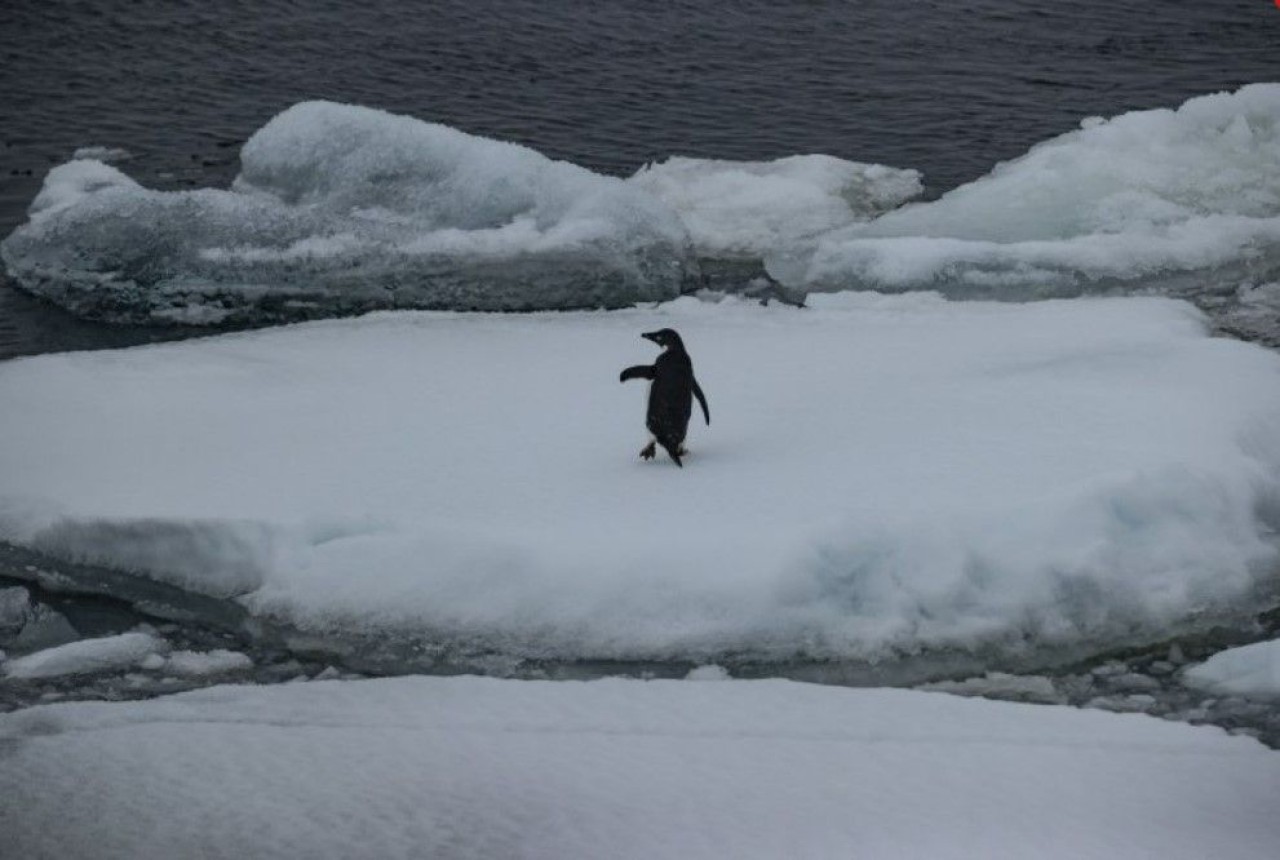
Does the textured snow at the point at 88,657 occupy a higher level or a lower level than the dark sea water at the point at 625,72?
lower

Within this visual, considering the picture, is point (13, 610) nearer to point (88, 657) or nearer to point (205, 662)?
point (88, 657)

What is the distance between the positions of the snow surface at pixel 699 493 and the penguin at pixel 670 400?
148 millimetres

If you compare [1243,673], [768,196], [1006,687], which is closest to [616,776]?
[1006,687]

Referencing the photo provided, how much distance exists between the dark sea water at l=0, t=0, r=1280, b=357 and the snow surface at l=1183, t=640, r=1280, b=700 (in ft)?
25.9

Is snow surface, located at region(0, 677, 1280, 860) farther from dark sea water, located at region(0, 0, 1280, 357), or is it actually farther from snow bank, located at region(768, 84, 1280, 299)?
dark sea water, located at region(0, 0, 1280, 357)

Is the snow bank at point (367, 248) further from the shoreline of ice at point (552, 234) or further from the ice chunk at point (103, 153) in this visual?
the ice chunk at point (103, 153)

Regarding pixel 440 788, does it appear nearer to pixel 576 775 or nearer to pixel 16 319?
pixel 576 775

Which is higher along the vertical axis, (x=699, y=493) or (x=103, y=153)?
(x=103, y=153)

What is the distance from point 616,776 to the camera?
5.77m

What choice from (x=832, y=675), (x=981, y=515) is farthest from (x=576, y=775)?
A: (x=981, y=515)

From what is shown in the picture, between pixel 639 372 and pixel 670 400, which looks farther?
pixel 639 372

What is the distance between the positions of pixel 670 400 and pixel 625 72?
9.86 m

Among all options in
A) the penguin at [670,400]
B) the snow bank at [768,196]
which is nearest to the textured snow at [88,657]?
the penguin at [670,400]

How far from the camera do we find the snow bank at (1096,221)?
1163cm
